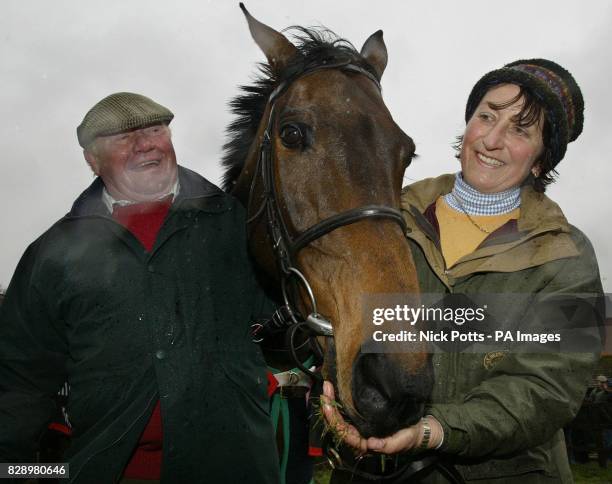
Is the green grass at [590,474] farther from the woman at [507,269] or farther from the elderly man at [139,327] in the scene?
the woman at [507,269]

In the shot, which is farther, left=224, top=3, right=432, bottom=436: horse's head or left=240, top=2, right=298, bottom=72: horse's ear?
Result: left=240, top=2, right=298, bottom=72: horse's ear

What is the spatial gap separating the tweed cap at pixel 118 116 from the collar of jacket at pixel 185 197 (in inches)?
11.6

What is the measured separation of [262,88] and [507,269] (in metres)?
1.83

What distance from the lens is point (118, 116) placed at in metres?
3.20

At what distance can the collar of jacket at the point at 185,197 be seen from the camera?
10.2ft

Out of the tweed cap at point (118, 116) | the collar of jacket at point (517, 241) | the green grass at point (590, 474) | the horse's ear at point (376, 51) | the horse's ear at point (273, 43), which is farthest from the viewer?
the green grass at point (590, 474)

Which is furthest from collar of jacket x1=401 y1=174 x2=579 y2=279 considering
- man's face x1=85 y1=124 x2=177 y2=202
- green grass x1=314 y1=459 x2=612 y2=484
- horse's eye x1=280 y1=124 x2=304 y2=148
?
green grass x1=314 y1=459 x2=612 y2=484

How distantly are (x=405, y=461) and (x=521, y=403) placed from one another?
2.08 ft

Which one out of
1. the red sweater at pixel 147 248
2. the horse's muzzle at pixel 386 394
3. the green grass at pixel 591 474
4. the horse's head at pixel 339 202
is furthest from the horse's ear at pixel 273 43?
the green grass at pixel 591 474

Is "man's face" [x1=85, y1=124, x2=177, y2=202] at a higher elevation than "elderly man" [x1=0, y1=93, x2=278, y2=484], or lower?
higher

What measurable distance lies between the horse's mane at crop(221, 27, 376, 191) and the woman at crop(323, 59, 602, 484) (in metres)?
0.78

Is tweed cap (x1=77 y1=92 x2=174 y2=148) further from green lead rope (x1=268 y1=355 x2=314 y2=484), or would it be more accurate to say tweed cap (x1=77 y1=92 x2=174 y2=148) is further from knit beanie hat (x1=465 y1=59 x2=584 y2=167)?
knit beanie hat (x1=465 y1=59 x2=584 y2=167)

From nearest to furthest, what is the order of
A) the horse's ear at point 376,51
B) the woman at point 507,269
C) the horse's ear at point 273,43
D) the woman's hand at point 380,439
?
the woman's hand at point 380,439
the woman at point 507,269
the horse's ear at point 273,43
the horse's ear at point 376,51

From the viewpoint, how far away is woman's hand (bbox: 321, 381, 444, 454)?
208 centimetres
